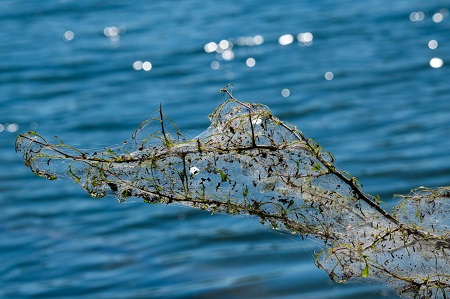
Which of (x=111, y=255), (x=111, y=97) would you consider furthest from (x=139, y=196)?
(x=111, y=97)

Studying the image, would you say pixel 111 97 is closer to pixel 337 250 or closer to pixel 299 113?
pixel 299 113

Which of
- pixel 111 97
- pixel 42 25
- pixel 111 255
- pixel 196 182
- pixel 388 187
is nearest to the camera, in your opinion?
pixel 196 182

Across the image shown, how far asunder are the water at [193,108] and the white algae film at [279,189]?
2.27 feet

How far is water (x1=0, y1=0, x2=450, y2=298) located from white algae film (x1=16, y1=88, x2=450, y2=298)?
0.69 m

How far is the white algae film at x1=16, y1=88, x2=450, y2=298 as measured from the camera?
9.77 feet

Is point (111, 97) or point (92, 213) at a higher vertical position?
point (111, 97)

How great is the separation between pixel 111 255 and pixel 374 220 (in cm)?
515

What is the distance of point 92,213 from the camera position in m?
8.97

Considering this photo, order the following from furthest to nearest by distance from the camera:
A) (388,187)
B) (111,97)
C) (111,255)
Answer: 1. (111,97)
2. (388,187)
3. (111,255)

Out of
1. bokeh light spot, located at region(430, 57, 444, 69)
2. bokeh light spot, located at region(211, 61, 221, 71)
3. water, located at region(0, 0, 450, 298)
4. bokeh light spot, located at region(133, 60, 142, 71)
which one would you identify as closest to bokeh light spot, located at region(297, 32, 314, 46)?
water, located at region(0, 0, 450, 298)

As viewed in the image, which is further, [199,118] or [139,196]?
[199,118]

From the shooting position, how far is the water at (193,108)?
7.54 m

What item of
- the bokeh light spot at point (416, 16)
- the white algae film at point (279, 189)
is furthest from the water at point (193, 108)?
the white algae film at point (279, 189)

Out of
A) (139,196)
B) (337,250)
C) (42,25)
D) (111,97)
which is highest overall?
→ (42,25)
